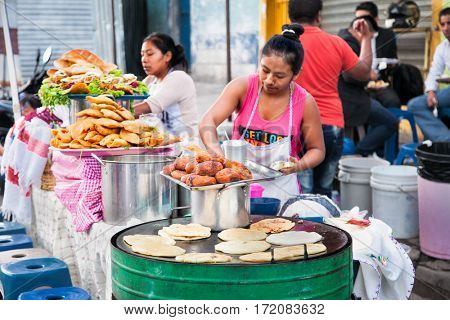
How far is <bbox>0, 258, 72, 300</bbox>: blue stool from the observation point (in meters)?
3.03

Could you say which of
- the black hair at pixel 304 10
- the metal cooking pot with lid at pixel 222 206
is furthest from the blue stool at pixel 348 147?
the metal cooking pot with lid at pixel 222 206

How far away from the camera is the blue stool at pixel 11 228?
13.3 feet

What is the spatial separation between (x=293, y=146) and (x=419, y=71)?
15.4ft

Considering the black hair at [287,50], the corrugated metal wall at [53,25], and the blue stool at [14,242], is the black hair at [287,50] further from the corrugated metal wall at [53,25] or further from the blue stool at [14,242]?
the corrugated metal wall at [53,25]

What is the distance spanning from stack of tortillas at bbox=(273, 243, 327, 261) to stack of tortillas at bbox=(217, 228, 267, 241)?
0.20 metres

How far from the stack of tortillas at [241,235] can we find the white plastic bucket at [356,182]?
10.5ft

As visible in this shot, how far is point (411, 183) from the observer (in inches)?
194

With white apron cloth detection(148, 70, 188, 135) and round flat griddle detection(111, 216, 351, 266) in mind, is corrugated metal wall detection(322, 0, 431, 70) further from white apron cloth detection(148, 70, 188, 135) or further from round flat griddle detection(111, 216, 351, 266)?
round flat griddle detection(111, 216, 351, 266)

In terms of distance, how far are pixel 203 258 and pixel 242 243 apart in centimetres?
22

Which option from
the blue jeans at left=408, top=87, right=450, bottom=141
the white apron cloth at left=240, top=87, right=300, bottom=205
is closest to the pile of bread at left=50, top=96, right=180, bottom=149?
the white apron cloth at left=240, top=87, right=300, bottom=205

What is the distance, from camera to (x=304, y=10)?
179 inches

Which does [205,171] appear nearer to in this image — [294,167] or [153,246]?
[153,246]

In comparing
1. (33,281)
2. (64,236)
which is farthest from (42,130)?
(33,281)

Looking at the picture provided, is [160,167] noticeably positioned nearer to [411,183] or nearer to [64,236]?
[64,236]
